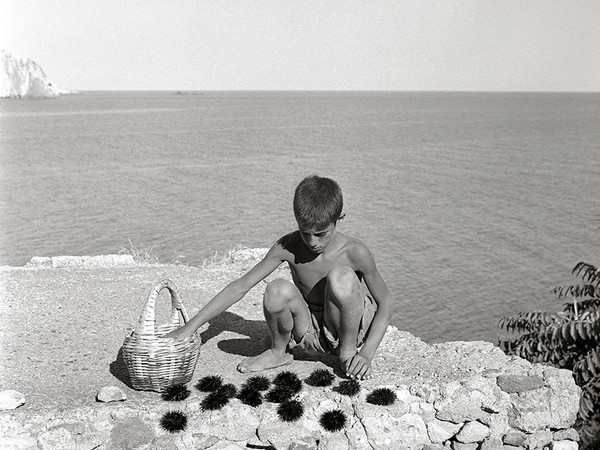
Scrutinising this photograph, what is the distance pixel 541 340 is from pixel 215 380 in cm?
451

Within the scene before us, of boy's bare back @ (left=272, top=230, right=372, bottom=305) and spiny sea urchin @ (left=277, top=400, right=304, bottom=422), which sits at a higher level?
boy's bare back @ (left=272, top=230, right=372, bottom=305)

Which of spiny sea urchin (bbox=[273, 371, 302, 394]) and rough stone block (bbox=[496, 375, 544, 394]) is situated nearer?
spiny sea urchin (bbox=[273, 371, 302, 394])

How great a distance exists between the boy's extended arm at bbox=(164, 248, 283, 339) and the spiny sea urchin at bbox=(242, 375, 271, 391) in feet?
2.12

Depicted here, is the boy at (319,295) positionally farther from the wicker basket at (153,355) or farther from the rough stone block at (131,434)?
the rough stone block at (131,434)

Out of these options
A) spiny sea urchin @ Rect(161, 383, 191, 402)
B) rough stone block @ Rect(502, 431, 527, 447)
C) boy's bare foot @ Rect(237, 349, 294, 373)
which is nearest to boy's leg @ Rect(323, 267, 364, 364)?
boy's bare foot @ Rect(237, 349, 294, 373)

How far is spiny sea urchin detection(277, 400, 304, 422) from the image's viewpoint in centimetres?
566

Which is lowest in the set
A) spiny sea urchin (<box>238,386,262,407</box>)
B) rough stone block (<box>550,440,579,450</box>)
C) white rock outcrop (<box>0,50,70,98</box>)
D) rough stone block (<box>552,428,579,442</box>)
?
white rock outcrop (<box>0,50,70,98</box>)

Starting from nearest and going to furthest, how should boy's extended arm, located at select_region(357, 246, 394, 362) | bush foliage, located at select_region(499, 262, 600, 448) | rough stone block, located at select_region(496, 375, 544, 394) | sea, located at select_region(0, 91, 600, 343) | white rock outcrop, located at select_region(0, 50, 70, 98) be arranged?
boy's extended arm, located at select_region(357, 246, 394, 362) < rough stone block, located at select_region(496, 375, 544, 394) < bush foliage, located at select_region(499, 262, 600, 448) < sea, located at select_region(0, 91, 600, 343) < white rock outcrop, located at select_region(0, 50, 70, 98)

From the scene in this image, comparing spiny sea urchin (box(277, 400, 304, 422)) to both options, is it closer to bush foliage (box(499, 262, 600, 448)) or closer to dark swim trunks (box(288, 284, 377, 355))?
dark swim trunks (box(288, 284, 377, 355))

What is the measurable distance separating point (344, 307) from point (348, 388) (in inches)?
27.6

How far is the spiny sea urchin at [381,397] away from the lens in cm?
578

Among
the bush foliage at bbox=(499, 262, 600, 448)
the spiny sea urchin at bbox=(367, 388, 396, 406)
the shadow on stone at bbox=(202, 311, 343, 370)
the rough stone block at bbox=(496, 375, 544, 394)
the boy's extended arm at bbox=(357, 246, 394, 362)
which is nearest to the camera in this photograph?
the spiny sea urchin at bbox=(367, 388, 396, 406)

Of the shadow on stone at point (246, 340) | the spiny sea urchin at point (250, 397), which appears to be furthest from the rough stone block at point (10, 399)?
the shadow on stone at point (246, 340)

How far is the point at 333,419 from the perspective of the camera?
18.8ft
